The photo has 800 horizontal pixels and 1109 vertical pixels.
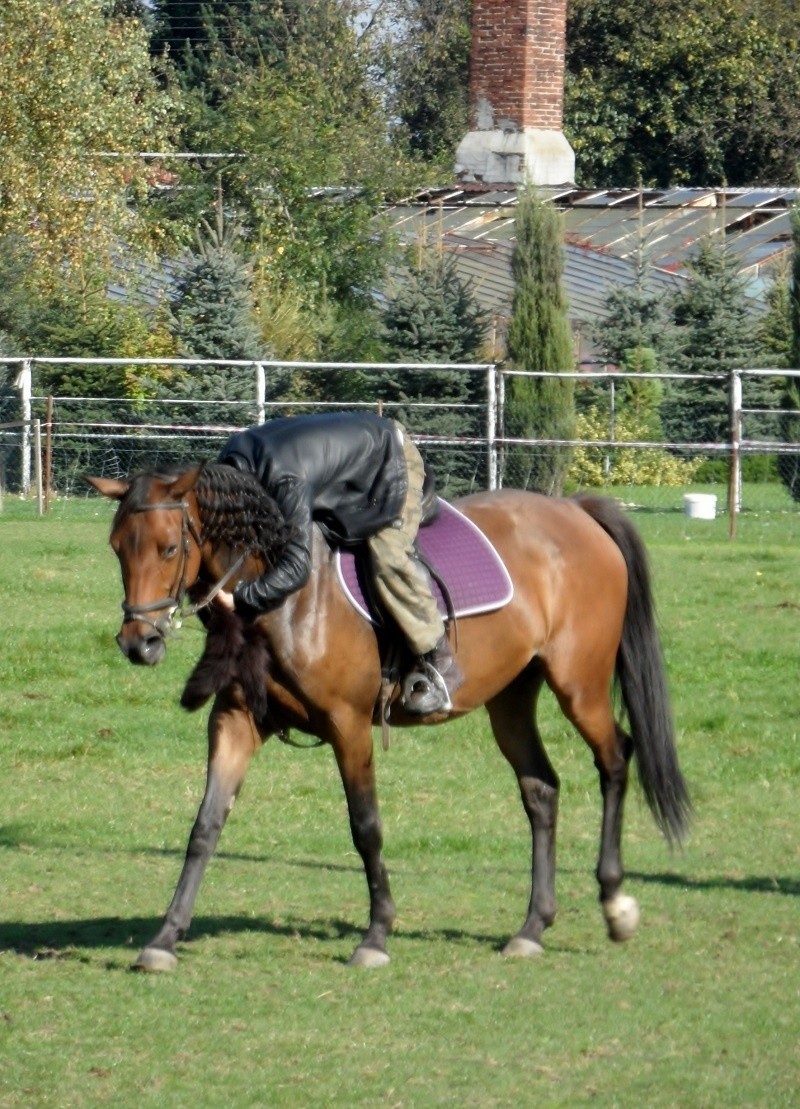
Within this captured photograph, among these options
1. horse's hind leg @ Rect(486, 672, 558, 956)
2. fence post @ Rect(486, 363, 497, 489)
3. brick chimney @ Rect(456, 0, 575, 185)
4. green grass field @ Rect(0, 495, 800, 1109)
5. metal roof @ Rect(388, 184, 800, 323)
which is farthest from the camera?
brick chimney @ Rect(456, 0, 575, 185)

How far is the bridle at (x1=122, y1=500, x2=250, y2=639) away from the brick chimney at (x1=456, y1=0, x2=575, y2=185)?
3245 centimetres

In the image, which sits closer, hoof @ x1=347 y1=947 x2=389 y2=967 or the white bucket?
hoof @ x1=347 y1=947 x2=389 y2=967

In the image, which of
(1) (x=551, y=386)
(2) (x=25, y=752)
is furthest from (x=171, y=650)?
(1) (x=551, y=386)

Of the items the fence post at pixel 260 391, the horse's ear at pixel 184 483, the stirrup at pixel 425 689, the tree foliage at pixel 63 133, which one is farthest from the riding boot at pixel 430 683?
the tree foliage at pixel 63 133

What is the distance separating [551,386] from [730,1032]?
19332mm

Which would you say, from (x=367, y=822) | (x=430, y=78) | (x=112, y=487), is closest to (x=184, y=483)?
(x=112, y=487)

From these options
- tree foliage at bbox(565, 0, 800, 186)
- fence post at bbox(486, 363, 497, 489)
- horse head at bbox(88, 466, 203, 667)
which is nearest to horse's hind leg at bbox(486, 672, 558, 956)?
horse head at bbox(88, 466, 203, 667)

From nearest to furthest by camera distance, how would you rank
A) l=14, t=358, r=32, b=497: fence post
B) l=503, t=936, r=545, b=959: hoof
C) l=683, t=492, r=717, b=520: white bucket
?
1. l=503, t=936, r=545, b=959: hoof
2. l=683, t=492, r=717, b=520: white bucket
3. l=14, t=358, r=32, b=497: fence post

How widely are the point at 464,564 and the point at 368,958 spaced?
5.11 feet

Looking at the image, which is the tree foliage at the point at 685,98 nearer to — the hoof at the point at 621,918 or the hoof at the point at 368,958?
the hoof at the point at 621,918

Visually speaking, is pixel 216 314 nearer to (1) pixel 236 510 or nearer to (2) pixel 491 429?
(2) pixel 491 429

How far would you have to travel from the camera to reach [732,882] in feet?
25.6

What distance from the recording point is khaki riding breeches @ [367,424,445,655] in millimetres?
6336

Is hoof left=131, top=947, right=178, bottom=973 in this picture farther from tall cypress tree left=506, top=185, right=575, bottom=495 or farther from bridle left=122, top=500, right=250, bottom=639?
tall cypress tree left=506, top=185, right=575, bottom=495
